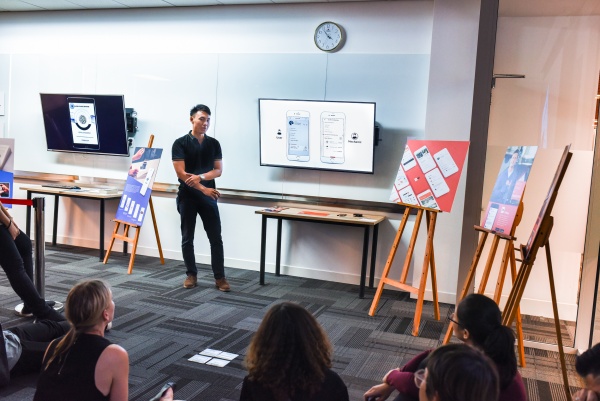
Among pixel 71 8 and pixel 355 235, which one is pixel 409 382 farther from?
pixel 71 8

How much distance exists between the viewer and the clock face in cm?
545

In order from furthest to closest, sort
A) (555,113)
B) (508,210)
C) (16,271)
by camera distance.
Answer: (555,113) → (16,271) → (508,210)

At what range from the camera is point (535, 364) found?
3.61m

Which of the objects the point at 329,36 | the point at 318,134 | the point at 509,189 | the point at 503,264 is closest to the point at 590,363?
the point at 503,264

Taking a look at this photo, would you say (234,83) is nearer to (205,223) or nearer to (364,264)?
(205,223)

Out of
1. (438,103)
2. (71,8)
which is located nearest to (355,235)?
(438,103)

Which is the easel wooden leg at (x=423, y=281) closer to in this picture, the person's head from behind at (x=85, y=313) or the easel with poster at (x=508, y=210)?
the easel with poster at (x=508, y=210)

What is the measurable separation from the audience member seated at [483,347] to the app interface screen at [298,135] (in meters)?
3.46

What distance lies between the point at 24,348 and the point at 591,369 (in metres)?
2.57

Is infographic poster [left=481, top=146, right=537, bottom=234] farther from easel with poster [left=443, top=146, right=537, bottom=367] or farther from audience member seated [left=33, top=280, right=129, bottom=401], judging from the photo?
audience member seated [left=33, top=280, right=129, bottom=401]

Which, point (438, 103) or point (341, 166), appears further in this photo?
point (341, 166)

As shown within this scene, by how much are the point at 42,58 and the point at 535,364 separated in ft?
19.3

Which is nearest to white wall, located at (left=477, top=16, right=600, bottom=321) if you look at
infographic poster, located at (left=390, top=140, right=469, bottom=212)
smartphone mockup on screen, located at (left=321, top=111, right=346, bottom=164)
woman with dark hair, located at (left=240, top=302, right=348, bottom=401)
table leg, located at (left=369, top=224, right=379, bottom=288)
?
infographic poster, located at (left=390, top=140, right=469, bottom=212)

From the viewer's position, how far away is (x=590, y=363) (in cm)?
193
